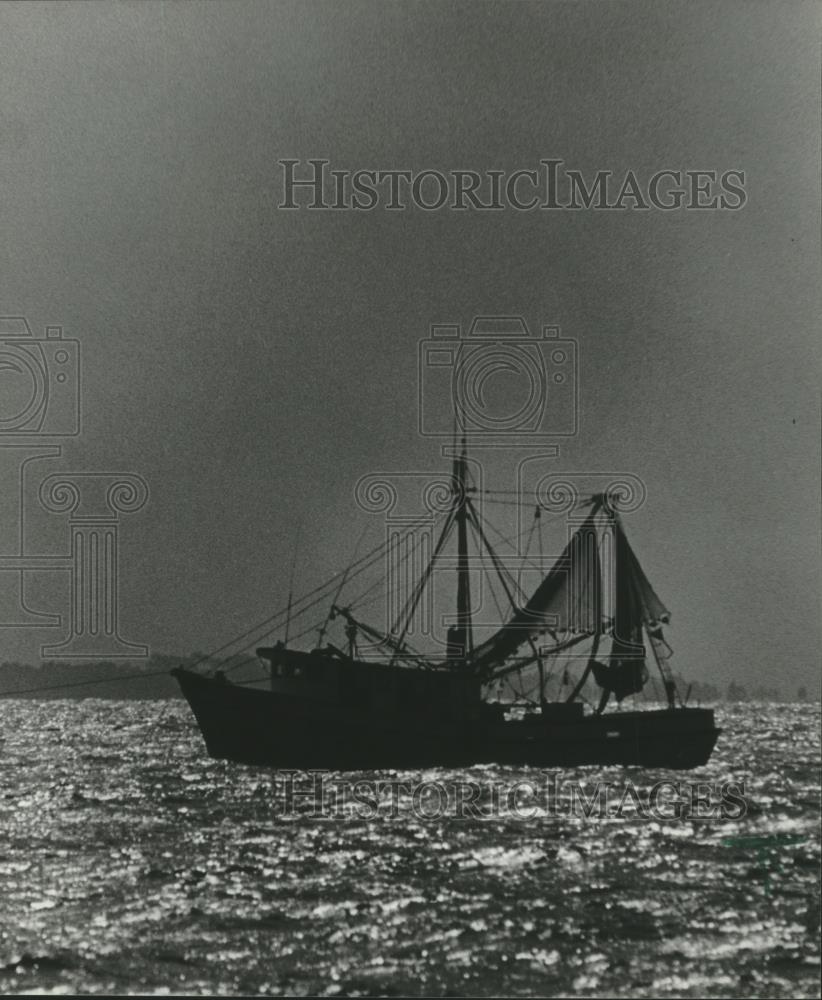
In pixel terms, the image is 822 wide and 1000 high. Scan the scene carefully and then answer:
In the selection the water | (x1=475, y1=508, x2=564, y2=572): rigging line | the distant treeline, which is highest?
(x1=475, y1=508, x2=564, y2=572): rigging line

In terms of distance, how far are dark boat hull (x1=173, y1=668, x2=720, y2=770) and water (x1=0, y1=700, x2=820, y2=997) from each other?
9 centimetres

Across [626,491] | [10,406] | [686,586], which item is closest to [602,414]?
[626,491]

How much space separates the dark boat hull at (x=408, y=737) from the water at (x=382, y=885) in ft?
0.31

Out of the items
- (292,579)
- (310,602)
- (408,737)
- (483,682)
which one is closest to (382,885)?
(408,737)

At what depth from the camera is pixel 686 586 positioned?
5188 mm

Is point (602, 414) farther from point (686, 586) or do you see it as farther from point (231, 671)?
point (231, 671)

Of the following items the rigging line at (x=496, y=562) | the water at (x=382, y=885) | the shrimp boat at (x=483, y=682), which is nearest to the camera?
the water at (x=382, y=885)

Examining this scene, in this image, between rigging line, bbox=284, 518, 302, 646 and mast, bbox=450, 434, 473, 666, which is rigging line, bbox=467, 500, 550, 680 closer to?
mast, bbox=450, 434, 473, 666

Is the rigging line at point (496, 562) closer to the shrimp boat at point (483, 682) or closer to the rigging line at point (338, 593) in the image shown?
the shrimp boat at point (483, 682)

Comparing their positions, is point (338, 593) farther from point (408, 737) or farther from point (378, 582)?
point (408, 737)

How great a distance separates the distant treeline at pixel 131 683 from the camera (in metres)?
5.13

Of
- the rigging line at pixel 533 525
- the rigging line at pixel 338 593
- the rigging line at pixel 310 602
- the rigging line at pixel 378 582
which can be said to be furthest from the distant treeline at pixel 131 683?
the rigging line at pixel 533 525

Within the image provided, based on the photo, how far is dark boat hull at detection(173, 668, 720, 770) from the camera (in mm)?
5250

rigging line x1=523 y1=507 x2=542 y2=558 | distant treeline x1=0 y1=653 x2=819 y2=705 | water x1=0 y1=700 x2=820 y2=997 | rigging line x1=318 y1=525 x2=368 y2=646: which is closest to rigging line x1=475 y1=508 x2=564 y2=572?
rigging line x1=523 y1=507 x2=542 y2=558
